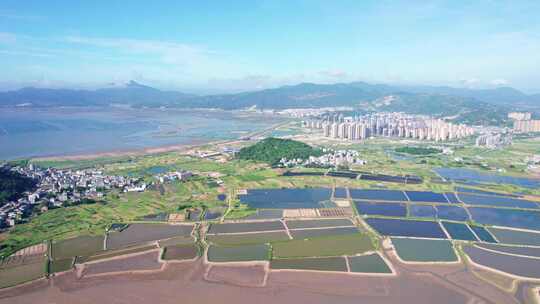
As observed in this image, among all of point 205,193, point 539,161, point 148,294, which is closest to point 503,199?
point 539,161

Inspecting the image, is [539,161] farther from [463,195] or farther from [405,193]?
[405,193]

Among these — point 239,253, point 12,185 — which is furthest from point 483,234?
point 12,185

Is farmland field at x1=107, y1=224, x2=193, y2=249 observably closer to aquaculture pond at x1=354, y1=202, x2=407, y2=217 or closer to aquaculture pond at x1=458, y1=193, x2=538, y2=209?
aquaculture pond at x1=354, y1=202, x2=407, y2=217

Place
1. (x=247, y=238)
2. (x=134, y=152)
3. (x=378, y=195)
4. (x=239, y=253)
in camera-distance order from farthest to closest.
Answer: (x=134, y=152)
(x=378, y=195)
(x=247, y=238)
(x=239, y=253)

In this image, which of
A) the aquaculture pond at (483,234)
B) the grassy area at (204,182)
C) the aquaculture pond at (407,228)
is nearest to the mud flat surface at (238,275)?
the grassy area at (204,182)

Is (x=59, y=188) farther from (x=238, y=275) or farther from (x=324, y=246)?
(x=324, y=246)

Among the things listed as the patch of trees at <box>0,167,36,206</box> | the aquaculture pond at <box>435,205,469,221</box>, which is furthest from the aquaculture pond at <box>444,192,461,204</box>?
the patch of trees at <box>0,167,36,206</box>
